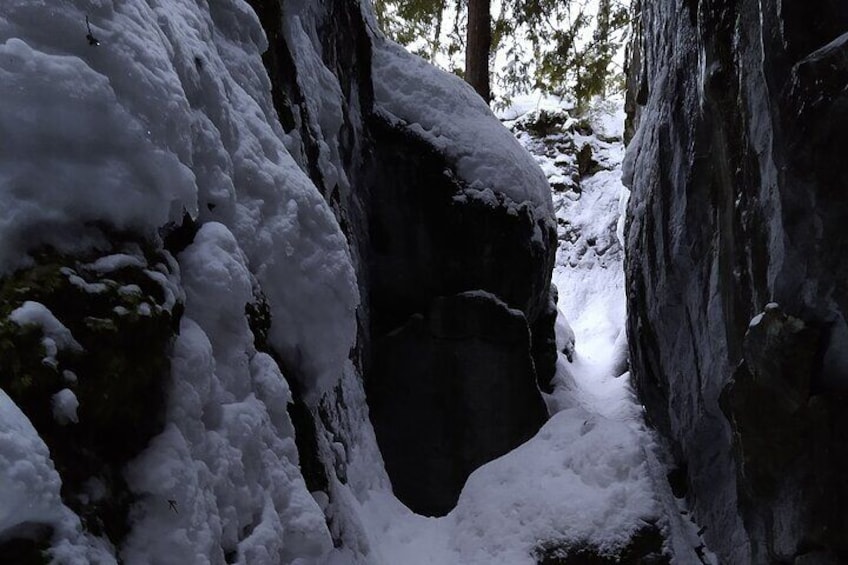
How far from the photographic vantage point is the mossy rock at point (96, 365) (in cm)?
213

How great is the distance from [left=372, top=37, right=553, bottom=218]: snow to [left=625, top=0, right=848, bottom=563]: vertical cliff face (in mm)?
2639

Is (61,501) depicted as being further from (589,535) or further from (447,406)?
(447,406)

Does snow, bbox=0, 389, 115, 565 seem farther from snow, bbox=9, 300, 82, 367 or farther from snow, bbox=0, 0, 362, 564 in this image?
snow, bbox=9, 300, 82, 367

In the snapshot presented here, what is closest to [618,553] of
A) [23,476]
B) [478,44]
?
[23,476]

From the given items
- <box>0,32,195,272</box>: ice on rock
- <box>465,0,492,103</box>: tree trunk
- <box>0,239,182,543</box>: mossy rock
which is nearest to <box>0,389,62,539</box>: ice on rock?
<box>0,239,182,543</box>: mossy rock

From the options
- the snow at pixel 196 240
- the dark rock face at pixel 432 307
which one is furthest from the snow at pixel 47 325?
the dark rock face at pixel 432 307

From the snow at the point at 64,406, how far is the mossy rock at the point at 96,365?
0.05 feet

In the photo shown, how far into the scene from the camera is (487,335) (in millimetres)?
9758

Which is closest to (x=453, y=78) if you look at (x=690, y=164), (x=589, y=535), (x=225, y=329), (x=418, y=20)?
(x=418, y=20)

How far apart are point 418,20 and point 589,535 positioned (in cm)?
1108

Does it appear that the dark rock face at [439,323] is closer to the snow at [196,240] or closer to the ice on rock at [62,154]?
the snow at [196,240]

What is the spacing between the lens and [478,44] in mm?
12047

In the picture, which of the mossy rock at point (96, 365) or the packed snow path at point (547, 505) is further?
the packed snow path at point (547, 505)

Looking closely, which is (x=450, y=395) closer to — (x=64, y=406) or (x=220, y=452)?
(x=220, y=452)
